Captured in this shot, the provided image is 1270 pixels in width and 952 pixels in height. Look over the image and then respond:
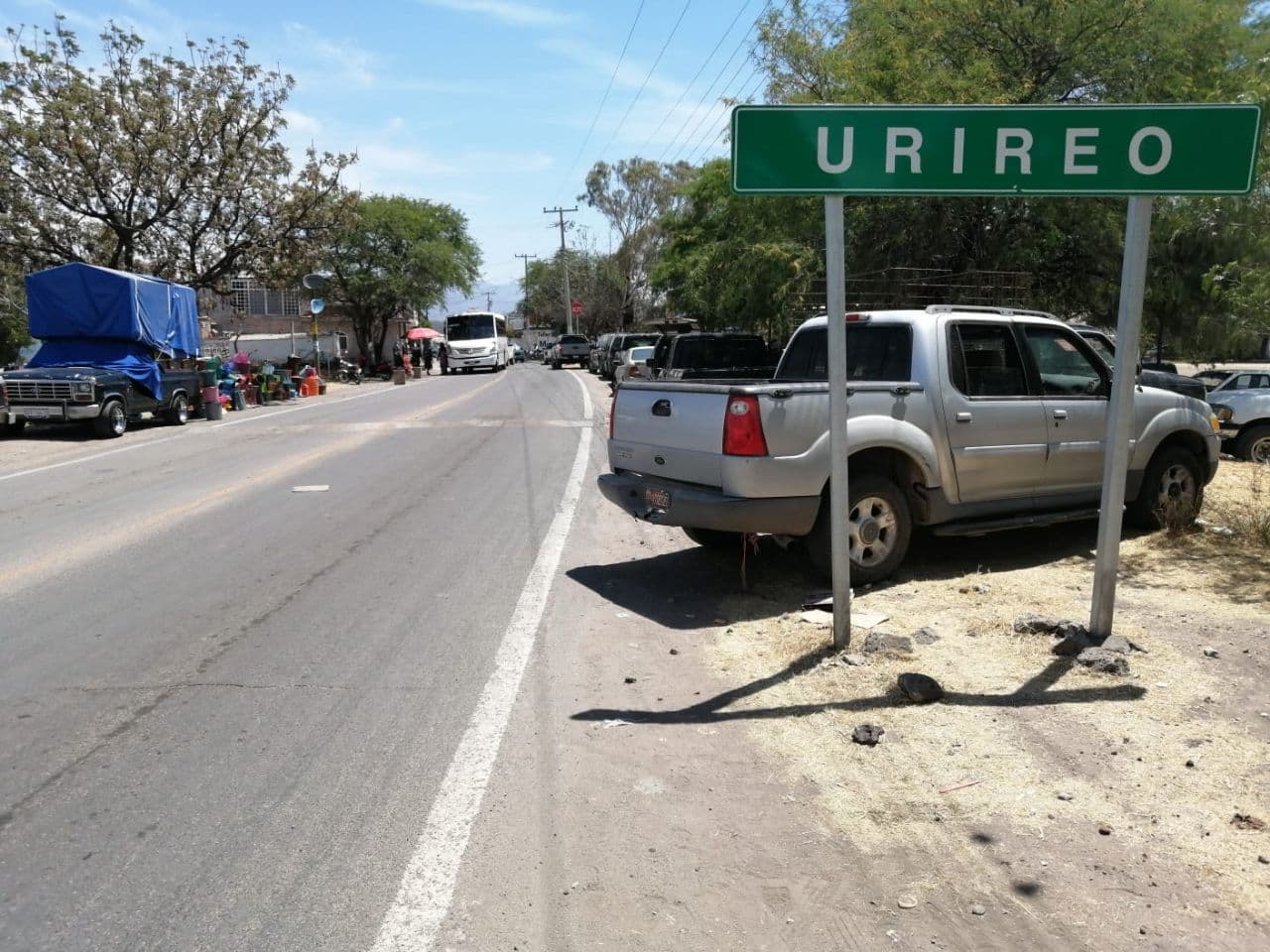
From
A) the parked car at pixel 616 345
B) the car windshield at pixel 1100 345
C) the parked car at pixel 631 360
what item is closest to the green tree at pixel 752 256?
the parked car at pixel 616 345

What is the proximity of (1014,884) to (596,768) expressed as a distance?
1.69 m

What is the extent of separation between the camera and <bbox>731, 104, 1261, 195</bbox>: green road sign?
5.05 metres

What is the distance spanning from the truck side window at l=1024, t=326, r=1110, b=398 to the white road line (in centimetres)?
425

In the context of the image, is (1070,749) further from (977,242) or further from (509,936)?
(977,242)

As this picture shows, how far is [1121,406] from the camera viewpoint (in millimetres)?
5305

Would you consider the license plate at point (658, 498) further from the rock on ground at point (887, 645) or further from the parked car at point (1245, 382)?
the parked car at point (1245, 382)

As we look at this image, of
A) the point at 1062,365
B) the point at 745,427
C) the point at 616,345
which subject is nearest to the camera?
the point at 745,427

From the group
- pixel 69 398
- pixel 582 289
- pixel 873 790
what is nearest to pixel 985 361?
pixel 873 790

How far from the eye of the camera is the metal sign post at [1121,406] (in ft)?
17.1

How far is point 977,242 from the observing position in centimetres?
1551

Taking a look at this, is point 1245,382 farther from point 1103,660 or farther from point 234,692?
→ point 234,692

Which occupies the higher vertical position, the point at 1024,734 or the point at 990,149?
the point at 990,149

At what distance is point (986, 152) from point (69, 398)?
17336 mm

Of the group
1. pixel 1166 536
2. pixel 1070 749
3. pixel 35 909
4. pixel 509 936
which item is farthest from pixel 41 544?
pixel 1166 536
